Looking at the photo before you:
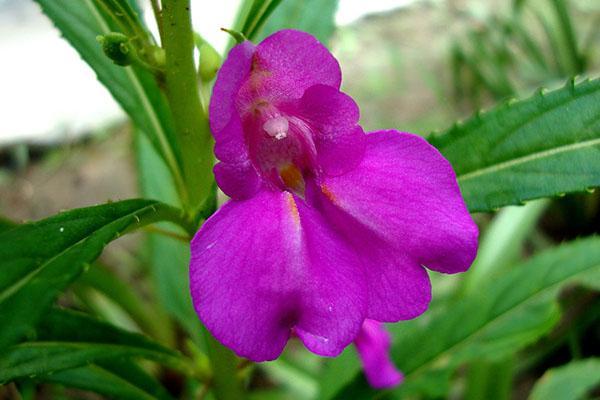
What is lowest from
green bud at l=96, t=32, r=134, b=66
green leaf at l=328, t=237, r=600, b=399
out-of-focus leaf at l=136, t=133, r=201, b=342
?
green leaf at l=328, t=237, r=600, b=399

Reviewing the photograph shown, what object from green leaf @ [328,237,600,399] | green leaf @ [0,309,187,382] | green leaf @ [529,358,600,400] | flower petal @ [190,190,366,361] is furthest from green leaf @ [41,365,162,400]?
green leaf @ [529,358,600,400]

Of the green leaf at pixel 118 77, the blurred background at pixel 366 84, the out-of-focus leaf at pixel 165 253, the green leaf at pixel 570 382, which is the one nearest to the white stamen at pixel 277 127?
the green leaf at pixel 118 77

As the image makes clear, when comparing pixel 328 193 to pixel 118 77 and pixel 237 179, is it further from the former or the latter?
pixel 118 77

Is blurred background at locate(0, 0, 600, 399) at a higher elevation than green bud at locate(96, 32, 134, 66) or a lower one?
lower

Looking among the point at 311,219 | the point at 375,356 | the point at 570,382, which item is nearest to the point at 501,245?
the point at 570,382

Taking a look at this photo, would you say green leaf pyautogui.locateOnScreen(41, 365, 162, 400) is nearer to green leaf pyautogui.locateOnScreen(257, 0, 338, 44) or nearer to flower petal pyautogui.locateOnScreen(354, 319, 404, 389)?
flower petal pyautogui.locateOnScreen(354, 319, 404, 389)

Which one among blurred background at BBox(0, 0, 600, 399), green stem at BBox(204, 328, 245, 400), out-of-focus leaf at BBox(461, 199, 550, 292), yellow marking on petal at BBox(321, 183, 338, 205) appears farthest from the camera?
blurred background at BBox(0, 0, 600, 399)
